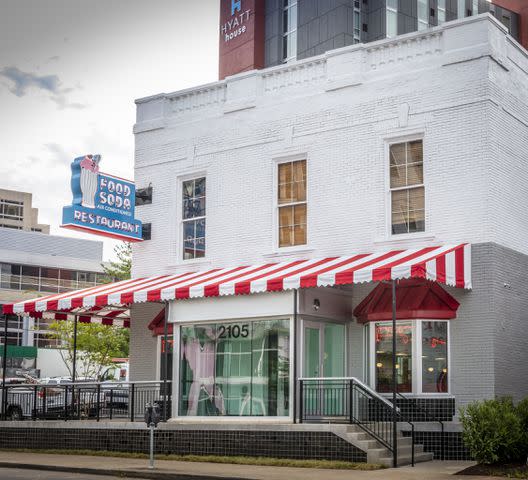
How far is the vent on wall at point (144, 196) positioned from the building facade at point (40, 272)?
4010cm

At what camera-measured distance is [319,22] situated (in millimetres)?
64500

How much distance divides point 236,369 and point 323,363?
2.01m

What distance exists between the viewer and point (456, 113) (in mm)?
20531

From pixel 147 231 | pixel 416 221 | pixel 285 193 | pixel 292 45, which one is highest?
pixel 292 45

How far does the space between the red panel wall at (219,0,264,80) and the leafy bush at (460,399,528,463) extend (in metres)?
53.1

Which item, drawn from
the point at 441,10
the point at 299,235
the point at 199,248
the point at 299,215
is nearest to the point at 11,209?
the point at 441,10

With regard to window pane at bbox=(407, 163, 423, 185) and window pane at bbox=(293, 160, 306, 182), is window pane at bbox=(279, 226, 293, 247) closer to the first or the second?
window pane at bbox=(293, 160, 306, 182)

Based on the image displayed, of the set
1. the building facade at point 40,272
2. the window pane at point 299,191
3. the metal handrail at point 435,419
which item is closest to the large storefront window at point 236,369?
the metal handrail at point 435,419

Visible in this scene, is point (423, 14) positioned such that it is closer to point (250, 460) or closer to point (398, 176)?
point (398, 176)

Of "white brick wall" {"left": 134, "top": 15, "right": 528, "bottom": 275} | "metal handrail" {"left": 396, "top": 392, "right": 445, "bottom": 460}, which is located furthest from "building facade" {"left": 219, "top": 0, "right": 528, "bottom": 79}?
"metal handrail" {"left": 396, "top": 392, "right": 445, "bottom": 460}

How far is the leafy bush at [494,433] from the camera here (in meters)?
16.8

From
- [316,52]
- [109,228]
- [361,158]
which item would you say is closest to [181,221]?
[109,228]

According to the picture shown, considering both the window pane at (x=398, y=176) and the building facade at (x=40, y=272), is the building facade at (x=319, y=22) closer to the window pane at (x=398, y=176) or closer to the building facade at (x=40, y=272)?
the building facade at (x=40, y=272)

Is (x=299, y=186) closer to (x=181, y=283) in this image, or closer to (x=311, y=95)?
(x=311, y=95)
